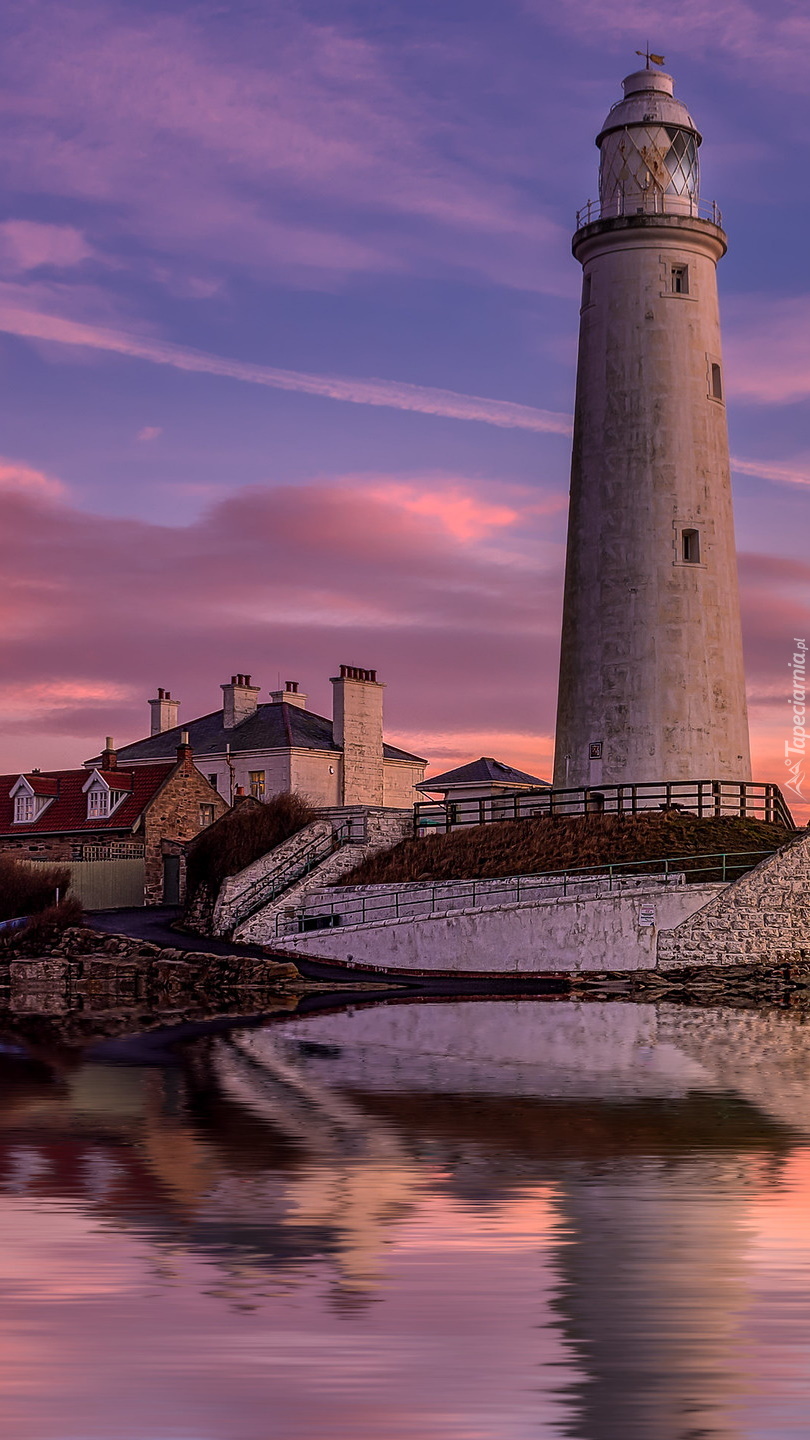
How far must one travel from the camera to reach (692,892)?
35656 millimetres

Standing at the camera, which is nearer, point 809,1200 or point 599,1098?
point 809,1200

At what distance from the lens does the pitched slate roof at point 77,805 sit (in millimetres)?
50875

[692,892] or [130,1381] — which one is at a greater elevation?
[692,892]

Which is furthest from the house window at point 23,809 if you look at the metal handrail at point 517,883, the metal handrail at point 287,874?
the metal handrail at point 517,883

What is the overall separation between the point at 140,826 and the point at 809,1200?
39.6 metres

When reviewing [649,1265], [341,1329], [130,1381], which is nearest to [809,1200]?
[649,1265]

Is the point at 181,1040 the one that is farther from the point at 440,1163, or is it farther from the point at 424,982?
the point at 440,1163

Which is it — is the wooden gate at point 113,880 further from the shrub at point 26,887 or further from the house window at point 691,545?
the house window at point 691,545

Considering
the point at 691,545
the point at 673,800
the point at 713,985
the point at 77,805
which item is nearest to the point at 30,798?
the point at 77,805

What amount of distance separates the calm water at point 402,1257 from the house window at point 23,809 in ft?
113

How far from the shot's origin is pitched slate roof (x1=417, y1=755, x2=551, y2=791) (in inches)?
2746

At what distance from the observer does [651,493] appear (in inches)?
1681

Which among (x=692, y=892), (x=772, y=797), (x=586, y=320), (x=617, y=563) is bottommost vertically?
(x=692, y=892)

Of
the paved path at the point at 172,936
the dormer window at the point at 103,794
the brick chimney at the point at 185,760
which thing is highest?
the brick chimney at the point at 185,760
